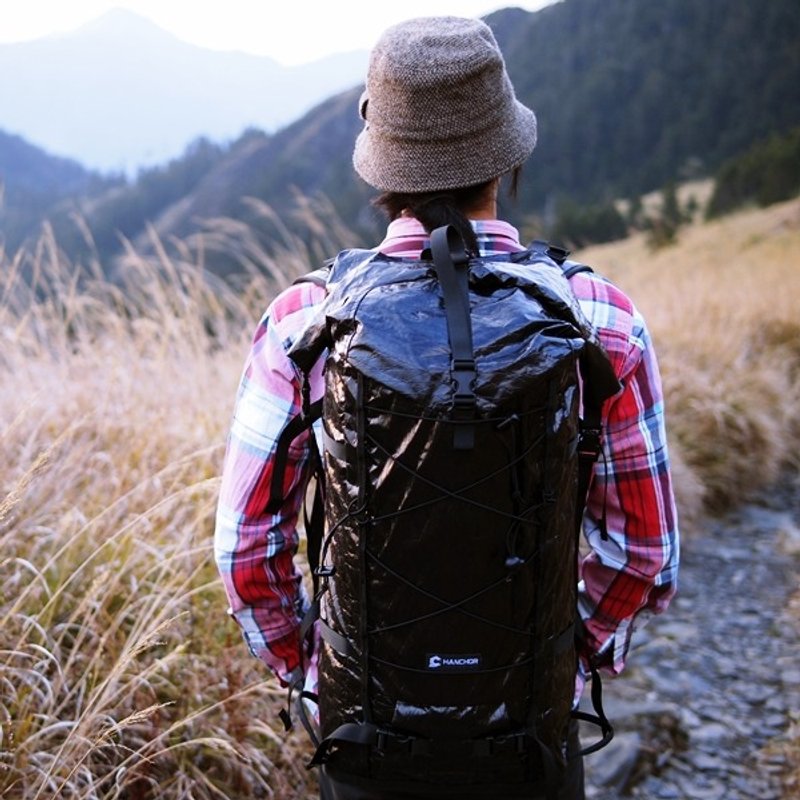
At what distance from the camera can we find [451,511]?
3.40 ft

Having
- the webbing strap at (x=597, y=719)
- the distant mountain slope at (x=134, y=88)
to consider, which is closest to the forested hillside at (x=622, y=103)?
the webbing strap at (x=597, y=719)

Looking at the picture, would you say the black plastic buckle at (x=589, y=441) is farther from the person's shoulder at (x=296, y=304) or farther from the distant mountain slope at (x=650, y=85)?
the distant mountain slope at (x=650, y=85)

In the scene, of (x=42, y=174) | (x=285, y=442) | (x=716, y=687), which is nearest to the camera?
(x=285, y=442)

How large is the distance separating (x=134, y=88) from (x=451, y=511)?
19551 centimetres

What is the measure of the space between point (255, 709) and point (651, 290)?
22.6 ft

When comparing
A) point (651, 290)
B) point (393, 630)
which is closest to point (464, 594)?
point (393, 630)

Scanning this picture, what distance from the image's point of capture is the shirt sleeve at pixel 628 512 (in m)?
1.30

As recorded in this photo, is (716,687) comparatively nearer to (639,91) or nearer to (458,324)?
(458,324)

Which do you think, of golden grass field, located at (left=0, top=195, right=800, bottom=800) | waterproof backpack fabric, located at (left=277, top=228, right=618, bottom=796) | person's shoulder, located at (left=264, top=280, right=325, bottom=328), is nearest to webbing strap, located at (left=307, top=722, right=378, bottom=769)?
waterproof backpack fabric, located at (left=277, top=228, right=618, bottom=796)

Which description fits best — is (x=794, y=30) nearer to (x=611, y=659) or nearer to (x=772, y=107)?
(x=772, y=107)

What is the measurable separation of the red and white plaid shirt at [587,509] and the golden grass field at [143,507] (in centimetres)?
20

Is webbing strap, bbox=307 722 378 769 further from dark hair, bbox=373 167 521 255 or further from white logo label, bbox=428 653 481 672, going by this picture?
dark hair, bbox=373 167 521 255

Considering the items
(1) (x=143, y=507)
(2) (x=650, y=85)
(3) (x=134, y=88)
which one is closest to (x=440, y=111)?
(1) (x=143, y=507)

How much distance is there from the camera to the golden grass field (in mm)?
1823
